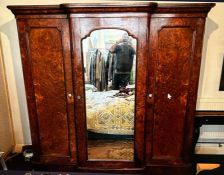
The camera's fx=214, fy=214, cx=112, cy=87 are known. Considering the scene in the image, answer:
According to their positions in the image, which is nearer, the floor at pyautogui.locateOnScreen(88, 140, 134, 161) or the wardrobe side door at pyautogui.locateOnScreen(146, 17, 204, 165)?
the wardrobe side door at pyautogui.locateOnScreen(146, 17, 204, 165)

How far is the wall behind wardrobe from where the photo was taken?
2354 mm

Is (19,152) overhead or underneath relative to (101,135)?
underneath

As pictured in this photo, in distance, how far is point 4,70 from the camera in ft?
8.43

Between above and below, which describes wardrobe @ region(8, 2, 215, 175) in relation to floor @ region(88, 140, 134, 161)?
above

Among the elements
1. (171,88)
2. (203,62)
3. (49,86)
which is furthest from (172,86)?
(49,86)

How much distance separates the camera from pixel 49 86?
2.09 metres

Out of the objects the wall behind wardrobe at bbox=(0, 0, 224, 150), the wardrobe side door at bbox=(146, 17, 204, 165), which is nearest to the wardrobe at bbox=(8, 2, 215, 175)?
the wardrobe side door at bbox=(146, 17, 204, 165)

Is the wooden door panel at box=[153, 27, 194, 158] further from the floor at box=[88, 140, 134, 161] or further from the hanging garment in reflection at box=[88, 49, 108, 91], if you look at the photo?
the hanging garment in reflection at box=[88, 49, 108, 91]

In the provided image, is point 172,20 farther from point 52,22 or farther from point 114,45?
point 52,22

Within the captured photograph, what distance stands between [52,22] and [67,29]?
0.47 feet

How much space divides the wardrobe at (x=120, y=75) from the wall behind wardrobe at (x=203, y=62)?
21.9 inches

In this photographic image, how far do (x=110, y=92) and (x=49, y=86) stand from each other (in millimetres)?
598

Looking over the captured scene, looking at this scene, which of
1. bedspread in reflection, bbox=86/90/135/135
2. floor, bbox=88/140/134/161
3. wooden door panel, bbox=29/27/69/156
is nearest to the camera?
wooden door panel, bbox=29/27/69/156

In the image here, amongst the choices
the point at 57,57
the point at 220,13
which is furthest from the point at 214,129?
the point at 57,57
